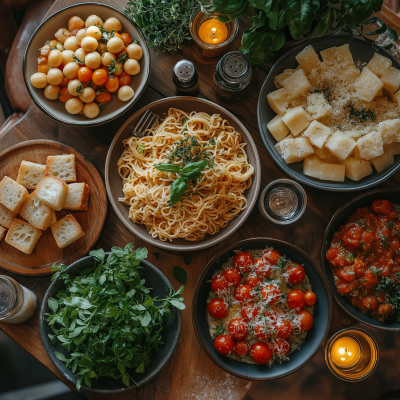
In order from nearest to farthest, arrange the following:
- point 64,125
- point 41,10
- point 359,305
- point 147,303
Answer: point 147,303 → point 359,305 → point 64,125 → point 41,10

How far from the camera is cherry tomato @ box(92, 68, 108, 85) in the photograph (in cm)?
217

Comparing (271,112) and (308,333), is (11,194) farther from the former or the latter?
(308,333)

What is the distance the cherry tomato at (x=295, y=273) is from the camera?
2.17 m

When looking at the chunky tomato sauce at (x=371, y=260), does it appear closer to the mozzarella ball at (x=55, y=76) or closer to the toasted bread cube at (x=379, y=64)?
the toasted bread cube at (x=379, y=64)

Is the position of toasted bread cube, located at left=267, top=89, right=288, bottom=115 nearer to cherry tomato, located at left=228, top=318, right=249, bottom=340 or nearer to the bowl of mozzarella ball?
the bowl of mozzarella ball

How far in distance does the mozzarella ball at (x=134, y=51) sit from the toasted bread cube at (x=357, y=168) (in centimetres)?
146

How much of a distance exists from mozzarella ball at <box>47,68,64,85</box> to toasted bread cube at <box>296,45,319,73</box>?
1.47 metres

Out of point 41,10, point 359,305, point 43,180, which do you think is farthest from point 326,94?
point 41,10

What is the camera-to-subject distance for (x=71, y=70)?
2.17 m

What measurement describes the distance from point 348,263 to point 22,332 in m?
2.14

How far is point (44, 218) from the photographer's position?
2219 mm

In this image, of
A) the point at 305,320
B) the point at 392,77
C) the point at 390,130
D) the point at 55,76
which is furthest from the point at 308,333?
the point at 55,76

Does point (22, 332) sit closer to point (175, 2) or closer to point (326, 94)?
point (175, 2)

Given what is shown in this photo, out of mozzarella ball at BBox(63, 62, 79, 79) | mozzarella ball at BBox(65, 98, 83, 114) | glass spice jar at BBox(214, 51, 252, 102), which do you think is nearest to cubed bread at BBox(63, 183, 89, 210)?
mozzarella ball at BBox(65, 98, 83, 114)
